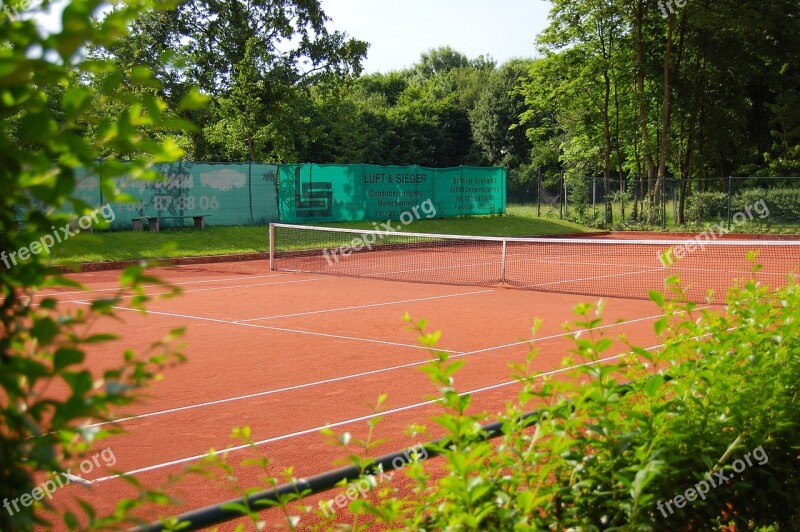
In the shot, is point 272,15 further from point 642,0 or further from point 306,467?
point 306,467

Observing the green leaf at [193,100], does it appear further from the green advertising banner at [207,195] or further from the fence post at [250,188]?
the fence post at [250,188]

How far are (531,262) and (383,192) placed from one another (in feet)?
35.9

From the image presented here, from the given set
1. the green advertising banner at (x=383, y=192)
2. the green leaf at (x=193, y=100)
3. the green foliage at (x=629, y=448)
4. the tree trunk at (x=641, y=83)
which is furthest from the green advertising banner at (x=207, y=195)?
the green leaf at (x=193, y=100)

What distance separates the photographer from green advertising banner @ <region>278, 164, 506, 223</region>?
99.9ft

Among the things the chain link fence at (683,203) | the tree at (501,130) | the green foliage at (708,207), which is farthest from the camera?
the tree at (501,130)

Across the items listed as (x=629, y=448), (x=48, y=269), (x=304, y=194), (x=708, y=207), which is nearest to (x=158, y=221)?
(x=304, y=194)

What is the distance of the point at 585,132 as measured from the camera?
139ft

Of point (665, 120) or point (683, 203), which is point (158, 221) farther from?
point (665, 120)

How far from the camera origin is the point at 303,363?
31.7 ft

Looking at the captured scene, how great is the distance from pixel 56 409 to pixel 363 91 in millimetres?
91730

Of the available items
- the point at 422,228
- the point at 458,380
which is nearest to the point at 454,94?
the point at 422,228

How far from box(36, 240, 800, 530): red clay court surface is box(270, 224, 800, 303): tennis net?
5.21ft

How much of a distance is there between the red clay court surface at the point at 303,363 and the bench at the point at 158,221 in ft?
27.5

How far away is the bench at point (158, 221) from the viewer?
2569 centimetres
